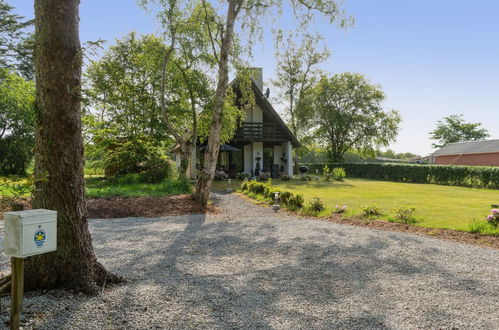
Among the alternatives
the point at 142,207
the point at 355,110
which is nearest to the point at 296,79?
the point at 355,110

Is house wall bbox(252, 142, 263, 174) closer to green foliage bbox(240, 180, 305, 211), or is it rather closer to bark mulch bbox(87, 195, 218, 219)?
green foliage bbox(240, 180, 305, 211)

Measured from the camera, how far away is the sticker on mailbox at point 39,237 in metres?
2.84

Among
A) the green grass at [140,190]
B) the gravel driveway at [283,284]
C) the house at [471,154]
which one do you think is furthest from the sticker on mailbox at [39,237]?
the house at [471,154]

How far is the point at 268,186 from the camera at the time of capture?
45.0 ft

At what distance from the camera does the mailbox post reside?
272 centimetres

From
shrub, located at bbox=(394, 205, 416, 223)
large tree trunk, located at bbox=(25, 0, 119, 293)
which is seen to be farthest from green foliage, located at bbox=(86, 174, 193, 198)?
large tree trunk, located at bbox=(25, 0, 119, 293)

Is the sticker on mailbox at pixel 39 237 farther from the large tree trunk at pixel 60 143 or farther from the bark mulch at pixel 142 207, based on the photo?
the bark mulch at pixel 142 207

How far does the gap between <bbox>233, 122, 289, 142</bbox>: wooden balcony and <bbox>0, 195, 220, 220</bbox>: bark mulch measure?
1177 centimetres

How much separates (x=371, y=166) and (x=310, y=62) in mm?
11565

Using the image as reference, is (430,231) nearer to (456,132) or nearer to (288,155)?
(288,155)

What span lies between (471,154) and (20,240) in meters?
43.3

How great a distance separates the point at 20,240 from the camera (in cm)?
271

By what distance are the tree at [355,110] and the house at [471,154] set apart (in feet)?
30.2

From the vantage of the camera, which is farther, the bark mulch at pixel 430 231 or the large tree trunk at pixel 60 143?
the bark mulch at pixel 430 231
